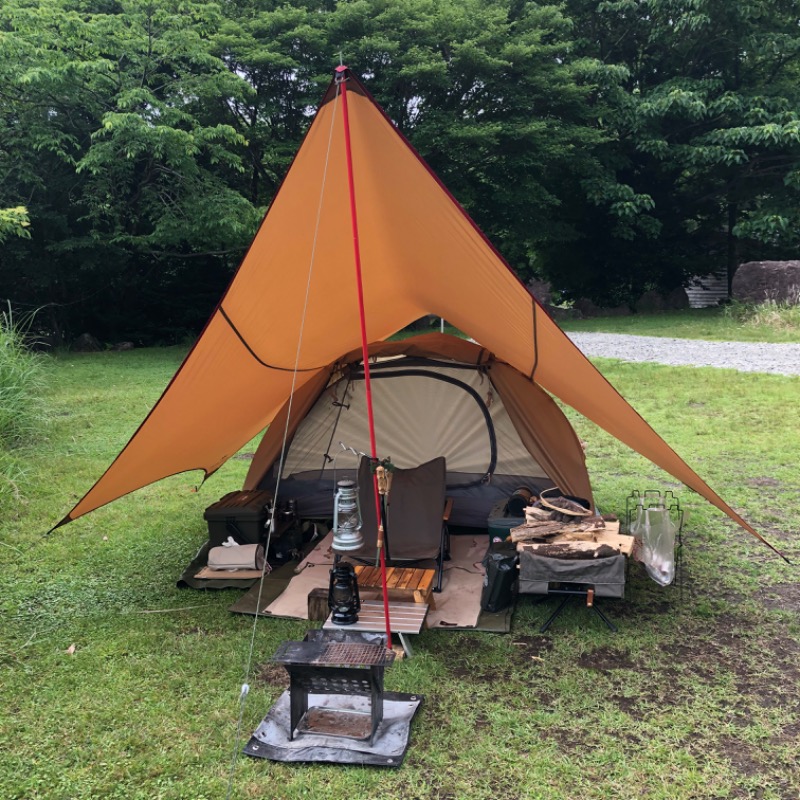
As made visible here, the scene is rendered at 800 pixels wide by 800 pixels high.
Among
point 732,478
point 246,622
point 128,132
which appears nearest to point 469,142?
point 128,132

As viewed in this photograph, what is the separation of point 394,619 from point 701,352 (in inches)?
377

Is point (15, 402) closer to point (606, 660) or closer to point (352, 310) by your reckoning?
point (352, 310)

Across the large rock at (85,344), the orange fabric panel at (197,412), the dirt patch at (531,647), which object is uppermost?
the orange fabric panel at (197,412)

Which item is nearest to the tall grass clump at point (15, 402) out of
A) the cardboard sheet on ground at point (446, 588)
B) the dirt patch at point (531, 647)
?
the cardboard sheet on ground at point (446, 588)

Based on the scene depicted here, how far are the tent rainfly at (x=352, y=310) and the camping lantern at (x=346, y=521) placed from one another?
68 centimetres

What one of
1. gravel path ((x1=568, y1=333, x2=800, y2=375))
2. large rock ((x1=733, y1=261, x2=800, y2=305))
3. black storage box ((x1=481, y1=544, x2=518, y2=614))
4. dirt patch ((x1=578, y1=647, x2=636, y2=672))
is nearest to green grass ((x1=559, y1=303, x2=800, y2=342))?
large rock ((x1=733, y1=261, x2=800, y2=305))

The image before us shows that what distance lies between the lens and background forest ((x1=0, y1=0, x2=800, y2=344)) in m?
12.6

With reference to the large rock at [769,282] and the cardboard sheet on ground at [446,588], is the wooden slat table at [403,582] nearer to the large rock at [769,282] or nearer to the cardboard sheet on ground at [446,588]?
the cardboard sheet on ground at [446,588]

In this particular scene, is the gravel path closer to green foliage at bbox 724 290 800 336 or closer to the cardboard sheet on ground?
green foliage at bbox 724 290 800 336

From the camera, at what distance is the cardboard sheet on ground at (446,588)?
12.7 feet

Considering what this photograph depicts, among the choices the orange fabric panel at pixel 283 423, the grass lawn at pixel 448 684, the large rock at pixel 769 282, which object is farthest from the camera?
the large rock at pixel 769 282

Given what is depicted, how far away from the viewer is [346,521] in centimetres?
361

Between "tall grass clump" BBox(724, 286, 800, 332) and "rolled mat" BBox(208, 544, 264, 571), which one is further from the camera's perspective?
"tall grass clump" BBox(724, 286, 800, 332)

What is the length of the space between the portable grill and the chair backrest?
143 cm
